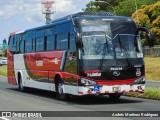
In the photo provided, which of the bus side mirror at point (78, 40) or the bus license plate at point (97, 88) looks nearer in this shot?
the bus side mirror at point (78, 40)

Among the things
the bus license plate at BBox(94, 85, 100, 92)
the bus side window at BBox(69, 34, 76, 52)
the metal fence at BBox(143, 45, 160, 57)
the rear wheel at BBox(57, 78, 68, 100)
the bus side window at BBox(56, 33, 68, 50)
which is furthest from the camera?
the metal fence at BBox(143, 45, 160, 57)

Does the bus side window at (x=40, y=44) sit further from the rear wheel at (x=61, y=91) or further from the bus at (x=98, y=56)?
the rear wheel at (x=61, y=91)

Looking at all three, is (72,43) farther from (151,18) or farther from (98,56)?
(151,18)

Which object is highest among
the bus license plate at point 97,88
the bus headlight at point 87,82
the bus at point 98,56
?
the bus at point 98,56

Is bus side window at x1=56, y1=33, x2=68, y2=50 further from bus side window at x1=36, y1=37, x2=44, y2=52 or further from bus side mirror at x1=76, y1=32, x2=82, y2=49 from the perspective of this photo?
bus side window at x1=36, y1=37, x2=44, y2=52

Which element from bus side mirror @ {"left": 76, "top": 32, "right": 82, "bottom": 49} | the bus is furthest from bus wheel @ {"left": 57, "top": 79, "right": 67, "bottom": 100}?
bus side mirror @ {"left": 76, "top": 32, "right": 82, "bottom": 49}

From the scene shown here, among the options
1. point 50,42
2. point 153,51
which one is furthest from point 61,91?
point 153,51

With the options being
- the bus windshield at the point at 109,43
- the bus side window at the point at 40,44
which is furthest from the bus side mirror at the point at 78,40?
the bus side window at the point at 40,44

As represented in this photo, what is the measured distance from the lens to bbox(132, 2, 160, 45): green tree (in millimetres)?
63881

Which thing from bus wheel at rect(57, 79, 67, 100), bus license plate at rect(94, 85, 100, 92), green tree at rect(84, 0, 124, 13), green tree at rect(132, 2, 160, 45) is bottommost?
bus wheel at rect(57, 79, 67, 100)

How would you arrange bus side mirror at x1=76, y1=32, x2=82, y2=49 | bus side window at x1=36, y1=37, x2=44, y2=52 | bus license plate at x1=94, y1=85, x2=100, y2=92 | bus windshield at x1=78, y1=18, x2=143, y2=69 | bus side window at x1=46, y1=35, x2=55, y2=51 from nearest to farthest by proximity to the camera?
1. bus side mirror at x1=76, y1=32, x2=82, y2=49
2. bus license plate at x1=94, y1=85, x2=100, y2=92
3. bus windshield at x1=78, y1=18, x2=143, y2=69
4. bus side window at x1=46, y1=35, x2=55, y2=51
5. bus side window at x1=36, y1=37, x2=44, y2=52

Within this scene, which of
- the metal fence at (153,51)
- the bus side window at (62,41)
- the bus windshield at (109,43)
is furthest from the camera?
the metal fence at (153,51)

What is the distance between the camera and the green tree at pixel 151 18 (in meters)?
63.9

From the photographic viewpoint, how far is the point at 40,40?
21750 mm
